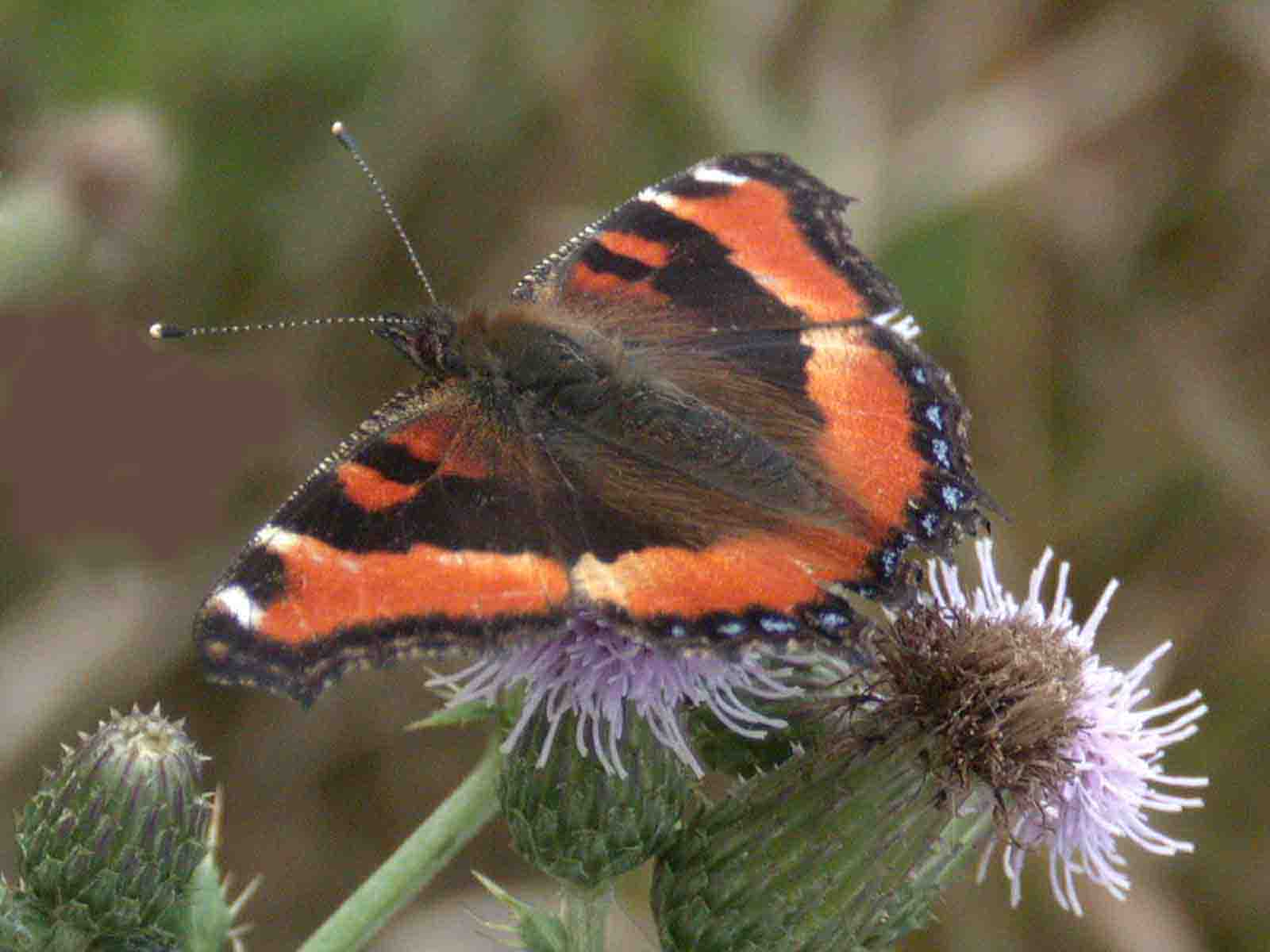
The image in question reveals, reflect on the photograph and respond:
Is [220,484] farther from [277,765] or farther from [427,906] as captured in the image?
[427,906]

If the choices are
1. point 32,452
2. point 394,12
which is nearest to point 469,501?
point 32,452

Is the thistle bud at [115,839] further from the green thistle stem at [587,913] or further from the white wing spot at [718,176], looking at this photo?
the white wing spot at [718,176]

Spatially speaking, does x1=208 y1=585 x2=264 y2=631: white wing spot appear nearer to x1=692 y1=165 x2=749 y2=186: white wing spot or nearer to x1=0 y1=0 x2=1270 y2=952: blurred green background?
x1=692 y1=165 x2=749 y2=186: white wing spot

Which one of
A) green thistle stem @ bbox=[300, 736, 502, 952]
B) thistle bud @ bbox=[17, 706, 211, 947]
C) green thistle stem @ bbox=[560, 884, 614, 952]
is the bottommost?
green thistle stem @ bbox=[560, 884, 614, 952]

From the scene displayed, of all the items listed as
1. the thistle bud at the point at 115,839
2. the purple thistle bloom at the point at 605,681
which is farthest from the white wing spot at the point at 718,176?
the thistle bud at the point at 115,839

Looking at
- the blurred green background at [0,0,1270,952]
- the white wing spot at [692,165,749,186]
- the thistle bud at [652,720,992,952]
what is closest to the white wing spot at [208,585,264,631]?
→ the thistle bud at [652,720,992,952]
